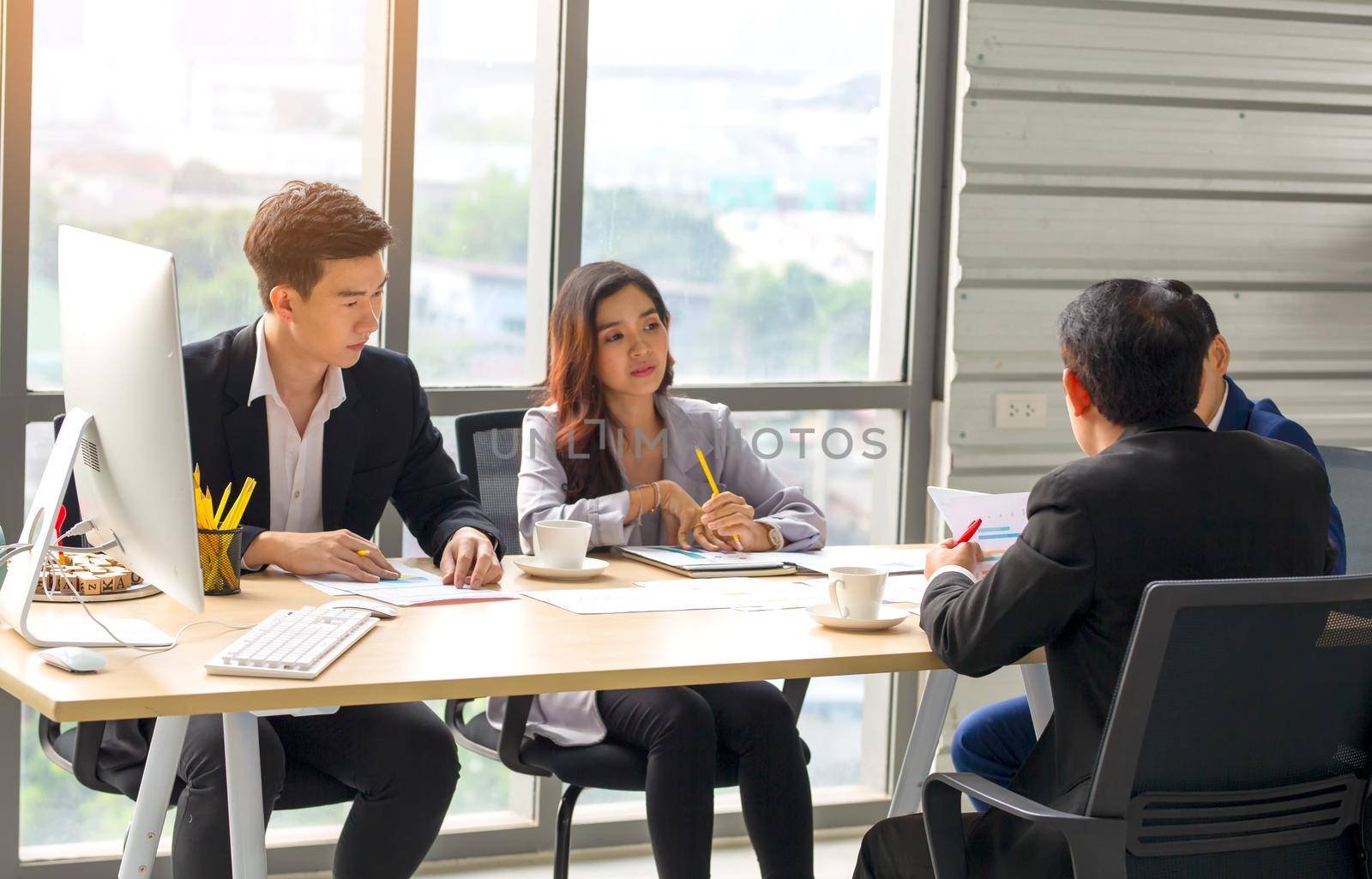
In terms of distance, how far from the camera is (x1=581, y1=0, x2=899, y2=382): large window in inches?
131

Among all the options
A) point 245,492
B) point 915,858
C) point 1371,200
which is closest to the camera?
point 915,858

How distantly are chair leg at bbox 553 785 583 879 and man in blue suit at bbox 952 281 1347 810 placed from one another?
0.69 m

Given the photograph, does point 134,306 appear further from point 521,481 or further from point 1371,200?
point 1371,200

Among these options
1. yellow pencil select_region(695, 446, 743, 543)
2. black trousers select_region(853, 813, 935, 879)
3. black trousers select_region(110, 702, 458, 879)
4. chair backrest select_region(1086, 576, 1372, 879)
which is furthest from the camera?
yellow pencil select_region(695, 446, 743, 543)

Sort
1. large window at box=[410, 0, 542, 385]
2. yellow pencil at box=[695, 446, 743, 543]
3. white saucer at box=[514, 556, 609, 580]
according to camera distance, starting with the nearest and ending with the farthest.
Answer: white saucer at box=[514, 556, 609, 580] < yellow pencil at box=[695, 446, 743, 543] < large window at box=[410, 0, 542, 385]

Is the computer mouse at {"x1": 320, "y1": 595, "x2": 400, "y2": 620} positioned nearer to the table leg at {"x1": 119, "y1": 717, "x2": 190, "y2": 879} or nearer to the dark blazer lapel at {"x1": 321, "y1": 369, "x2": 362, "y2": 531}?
the table leg at {"x1": 119, "y1": 717, "x2": 190, "y2": 879}

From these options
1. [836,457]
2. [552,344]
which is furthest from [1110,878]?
[836,457]

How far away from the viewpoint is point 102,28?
9.44ft

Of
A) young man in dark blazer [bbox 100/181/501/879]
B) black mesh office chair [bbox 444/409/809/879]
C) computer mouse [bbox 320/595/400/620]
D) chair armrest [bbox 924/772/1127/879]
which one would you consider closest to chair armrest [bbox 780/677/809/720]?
black mesh office chair [bbox 444/409/809/879]

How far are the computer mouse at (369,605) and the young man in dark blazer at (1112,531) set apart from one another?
0.73 meters

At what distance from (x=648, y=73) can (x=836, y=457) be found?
104 cm

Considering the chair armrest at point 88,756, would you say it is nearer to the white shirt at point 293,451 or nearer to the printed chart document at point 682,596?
the white shirt at point 293,451

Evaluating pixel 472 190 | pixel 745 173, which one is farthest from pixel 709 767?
pixel 745 173

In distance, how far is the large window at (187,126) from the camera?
2.86 meters
